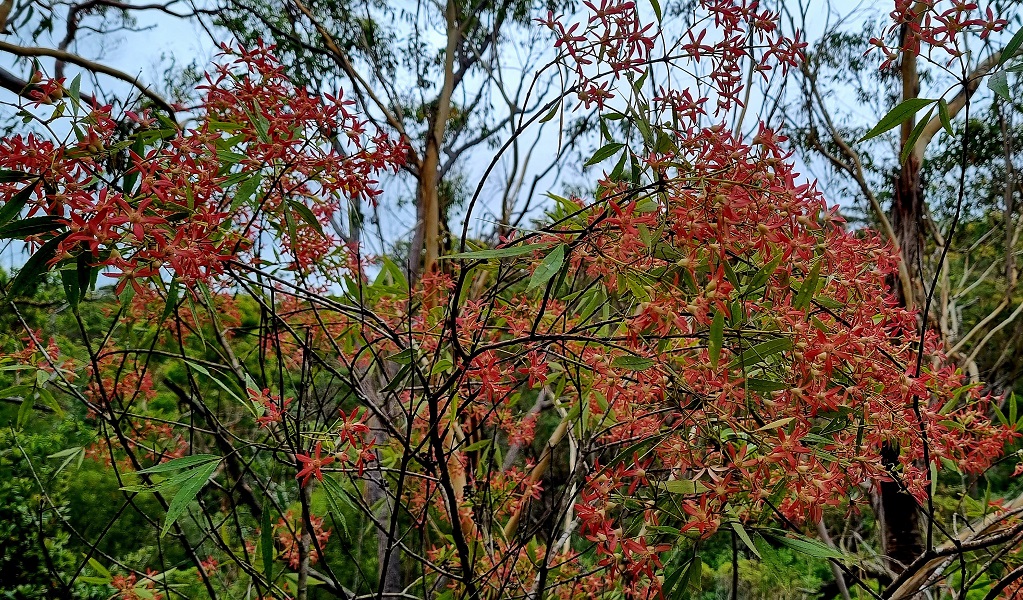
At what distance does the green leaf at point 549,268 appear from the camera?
2.22 ft

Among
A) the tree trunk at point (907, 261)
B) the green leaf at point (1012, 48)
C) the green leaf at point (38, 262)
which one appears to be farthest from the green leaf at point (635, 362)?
the tree trunk at point (907, 261)

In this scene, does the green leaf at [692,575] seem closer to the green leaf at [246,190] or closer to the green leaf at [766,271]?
the green leaf at [766,271]

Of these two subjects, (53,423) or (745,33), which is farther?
(53,423)

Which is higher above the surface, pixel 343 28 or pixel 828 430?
pixel 343 28

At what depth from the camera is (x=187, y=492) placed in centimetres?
72

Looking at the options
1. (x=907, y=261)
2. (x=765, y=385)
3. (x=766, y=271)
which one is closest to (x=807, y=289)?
(x=766, y=271)

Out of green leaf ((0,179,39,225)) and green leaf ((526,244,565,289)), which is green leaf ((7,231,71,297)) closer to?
green leaf ((0,179,39,225))

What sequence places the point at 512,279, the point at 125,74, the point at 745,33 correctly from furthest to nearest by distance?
1. the point at 125,74
2. the point at 512,279
3. the point at 745,33

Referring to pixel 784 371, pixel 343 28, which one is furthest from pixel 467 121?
pixel 784 371

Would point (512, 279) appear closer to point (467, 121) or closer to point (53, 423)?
point (53, 423)

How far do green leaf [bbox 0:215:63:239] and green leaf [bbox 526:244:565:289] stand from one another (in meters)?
0.49

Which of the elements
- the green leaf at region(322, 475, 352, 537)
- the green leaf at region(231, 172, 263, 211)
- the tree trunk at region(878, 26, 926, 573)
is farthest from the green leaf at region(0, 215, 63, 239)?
the tree trunk at region(878, 26, 926, 573)

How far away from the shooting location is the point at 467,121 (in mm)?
4258

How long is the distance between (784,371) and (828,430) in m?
0.15
